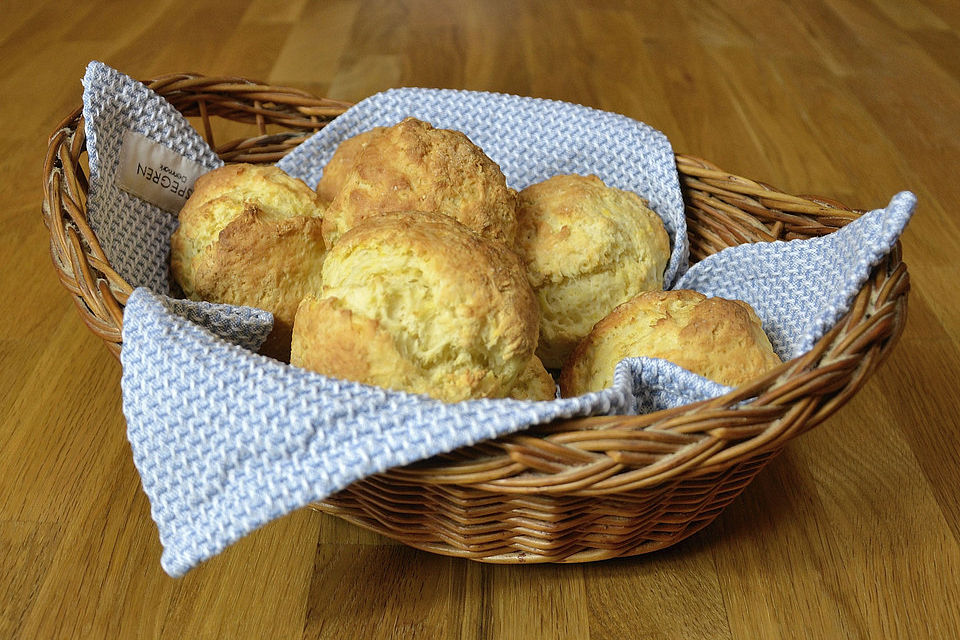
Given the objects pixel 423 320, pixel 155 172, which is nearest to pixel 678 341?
pixel 423 320

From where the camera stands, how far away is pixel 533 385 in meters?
0.89

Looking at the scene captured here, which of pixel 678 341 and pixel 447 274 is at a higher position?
pixel 447 274

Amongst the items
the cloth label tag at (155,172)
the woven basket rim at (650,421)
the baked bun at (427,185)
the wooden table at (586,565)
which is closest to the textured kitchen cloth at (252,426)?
the woven basket rim at (650,421)

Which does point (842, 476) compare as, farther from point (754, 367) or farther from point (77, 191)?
point (77, 191)

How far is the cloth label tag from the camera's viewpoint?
1.09 m

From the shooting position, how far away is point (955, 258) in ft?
4.47

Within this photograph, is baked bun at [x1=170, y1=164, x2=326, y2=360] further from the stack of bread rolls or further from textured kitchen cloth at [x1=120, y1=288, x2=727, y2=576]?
textured kitchen cloth at [x1=120, y1=288, x2=727, y2=576]

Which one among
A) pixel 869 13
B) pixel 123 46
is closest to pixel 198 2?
pixel 123 46

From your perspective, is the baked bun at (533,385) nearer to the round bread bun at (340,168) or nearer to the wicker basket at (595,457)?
the wicker basket at (595,457)

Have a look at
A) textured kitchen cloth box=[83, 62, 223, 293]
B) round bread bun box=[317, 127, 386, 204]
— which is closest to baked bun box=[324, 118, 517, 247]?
round bread bun box=[317, 127, 386, 204]

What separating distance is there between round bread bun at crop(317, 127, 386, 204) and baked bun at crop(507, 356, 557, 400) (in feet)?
1.24

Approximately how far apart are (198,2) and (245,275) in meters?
1.57

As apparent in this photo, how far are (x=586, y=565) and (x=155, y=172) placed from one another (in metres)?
0.74

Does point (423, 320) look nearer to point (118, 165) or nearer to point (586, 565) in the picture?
point (586, 565)
